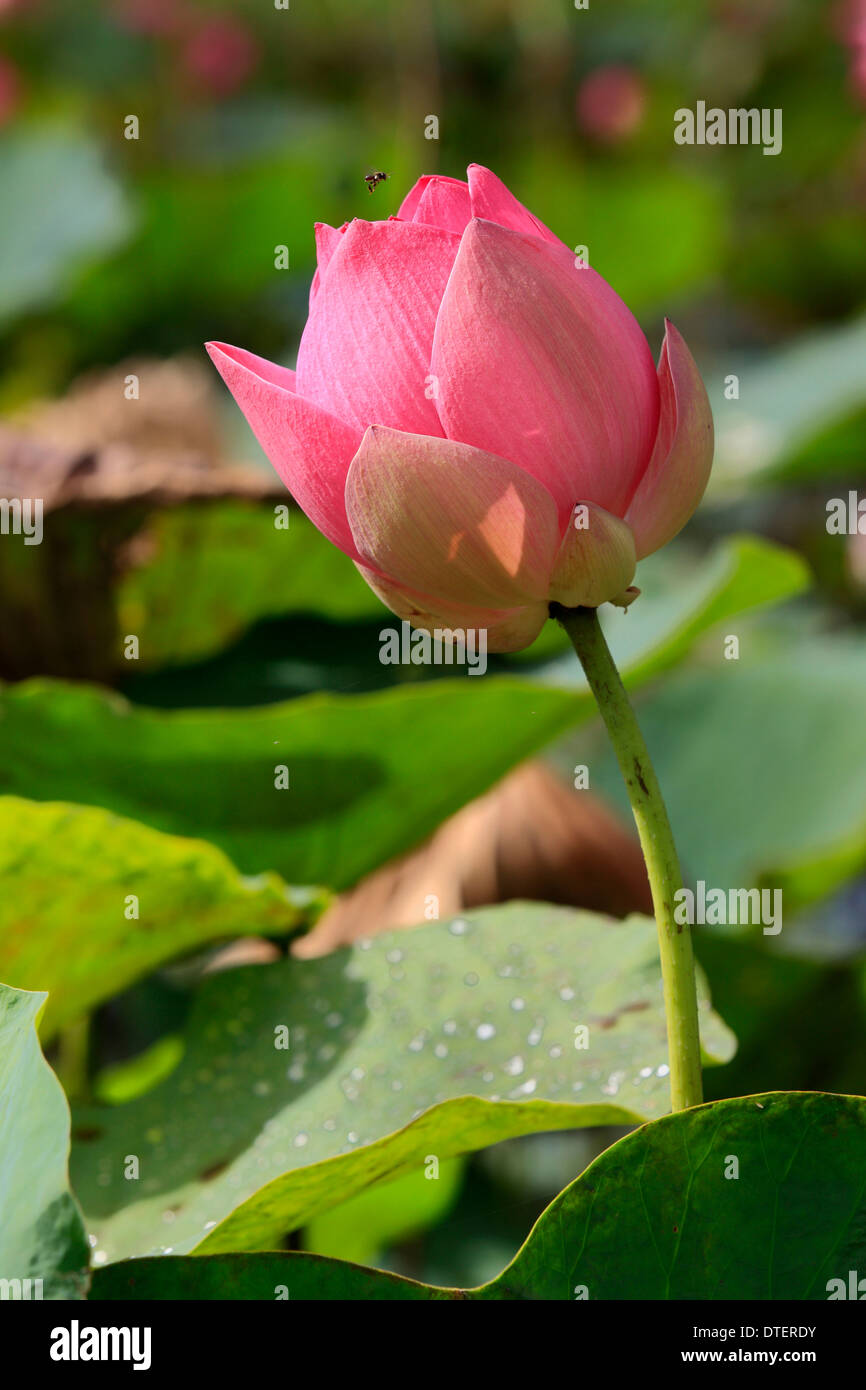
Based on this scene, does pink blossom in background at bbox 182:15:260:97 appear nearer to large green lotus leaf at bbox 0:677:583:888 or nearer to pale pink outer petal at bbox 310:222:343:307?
large green lotus leaf at bbox 0:677:583:888

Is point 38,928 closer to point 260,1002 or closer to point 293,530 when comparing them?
point 260,1002

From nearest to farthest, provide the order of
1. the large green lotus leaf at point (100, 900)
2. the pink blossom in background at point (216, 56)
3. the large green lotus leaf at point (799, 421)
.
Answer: the large green lotus leaf at point (100, 900) → the large green lotus leaf at point (799, 421) → the pink blossom in background at point (216, 56)

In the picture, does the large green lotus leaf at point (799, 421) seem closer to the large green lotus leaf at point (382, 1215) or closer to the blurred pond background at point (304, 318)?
the blurred pond background at point (304, 318)

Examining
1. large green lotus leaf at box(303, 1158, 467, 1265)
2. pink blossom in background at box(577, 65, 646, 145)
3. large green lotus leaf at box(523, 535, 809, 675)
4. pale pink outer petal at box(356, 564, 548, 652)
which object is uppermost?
pink blossom in background at box(577, 65, 646, 145)

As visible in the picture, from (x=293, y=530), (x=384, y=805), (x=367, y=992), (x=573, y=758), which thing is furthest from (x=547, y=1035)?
(x=573, y=758)

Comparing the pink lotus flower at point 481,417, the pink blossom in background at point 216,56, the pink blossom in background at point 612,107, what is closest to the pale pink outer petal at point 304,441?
the pink lotus flower at point 481,417

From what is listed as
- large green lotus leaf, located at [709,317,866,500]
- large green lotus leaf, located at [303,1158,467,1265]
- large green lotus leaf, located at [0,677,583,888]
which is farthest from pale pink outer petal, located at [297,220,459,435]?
large green lotus leaf, located at [709,317,866,500]
